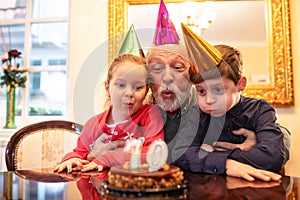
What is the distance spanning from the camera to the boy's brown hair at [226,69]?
0.88 m

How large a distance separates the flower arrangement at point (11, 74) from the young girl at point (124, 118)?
47.0 inches

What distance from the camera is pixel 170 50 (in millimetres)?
1016

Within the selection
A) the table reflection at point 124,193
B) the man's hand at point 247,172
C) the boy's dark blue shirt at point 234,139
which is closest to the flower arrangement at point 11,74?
the table reflection at point 124,193

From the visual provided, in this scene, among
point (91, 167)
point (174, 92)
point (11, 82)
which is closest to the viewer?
point (91, 167)

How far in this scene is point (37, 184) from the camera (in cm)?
74

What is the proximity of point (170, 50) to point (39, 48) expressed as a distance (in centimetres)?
158

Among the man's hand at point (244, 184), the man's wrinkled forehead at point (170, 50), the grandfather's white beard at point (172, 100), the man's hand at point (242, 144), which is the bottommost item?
the man's hand at point (244, 184)

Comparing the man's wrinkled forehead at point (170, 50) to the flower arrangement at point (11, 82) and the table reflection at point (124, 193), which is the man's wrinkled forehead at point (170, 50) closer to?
the table reflection at point (124, 193)

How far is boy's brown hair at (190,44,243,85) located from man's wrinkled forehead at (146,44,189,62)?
0.08 metres

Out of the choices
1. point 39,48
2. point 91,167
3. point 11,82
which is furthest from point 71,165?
point 39,48

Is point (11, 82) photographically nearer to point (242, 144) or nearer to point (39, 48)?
point (39, 48)

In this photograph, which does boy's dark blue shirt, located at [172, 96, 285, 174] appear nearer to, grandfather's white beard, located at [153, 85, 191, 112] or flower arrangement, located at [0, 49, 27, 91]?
grandfather's white beard, located at [153, 85, 191, 112]

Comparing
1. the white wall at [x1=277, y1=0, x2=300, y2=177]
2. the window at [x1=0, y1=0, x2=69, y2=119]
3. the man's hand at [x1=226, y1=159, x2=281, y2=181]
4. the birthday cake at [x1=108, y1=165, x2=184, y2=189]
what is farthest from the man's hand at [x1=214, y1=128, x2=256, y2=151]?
the window at [x1=0, y1=0, x2=69, y2=119]

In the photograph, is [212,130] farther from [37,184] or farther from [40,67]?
[40,67]
